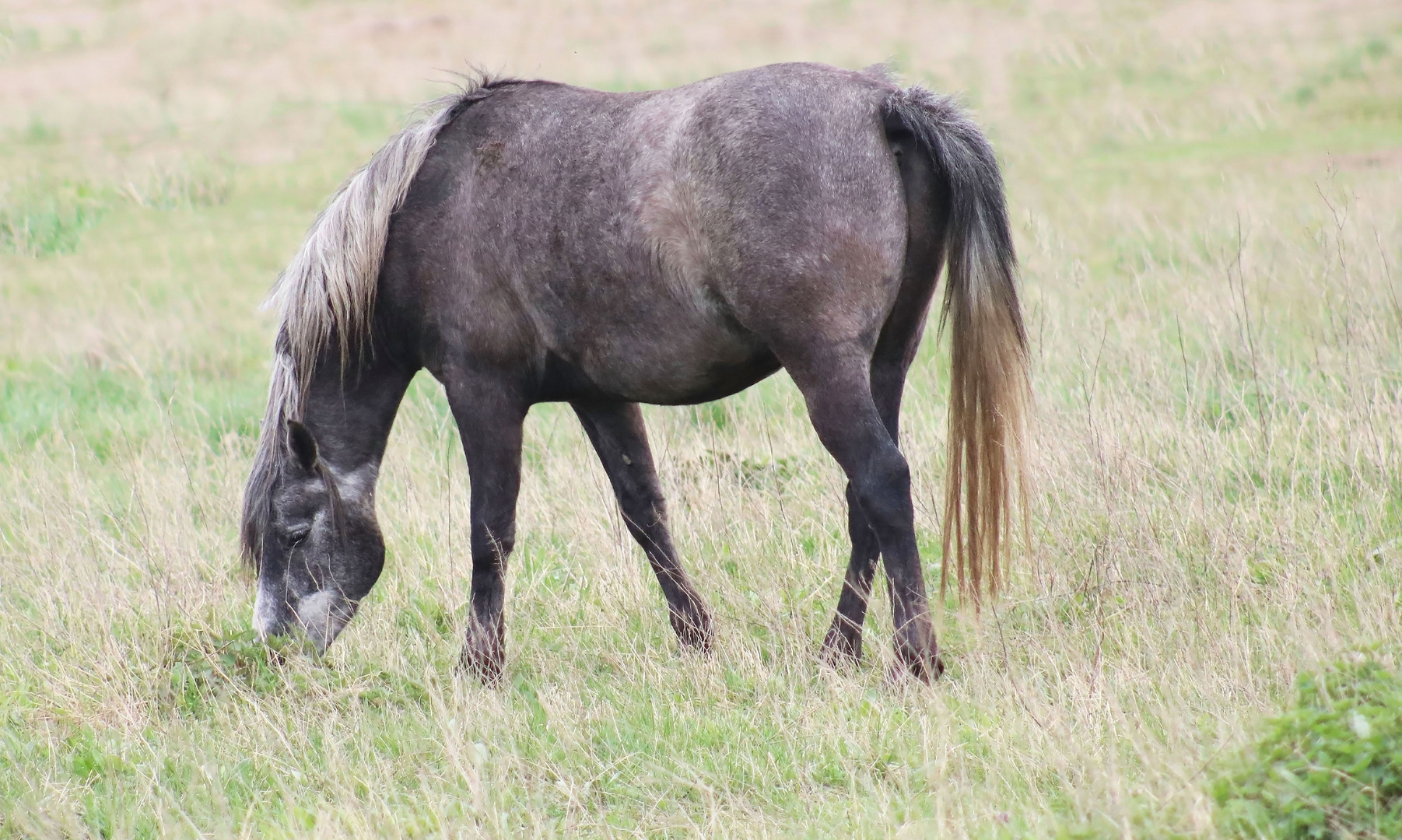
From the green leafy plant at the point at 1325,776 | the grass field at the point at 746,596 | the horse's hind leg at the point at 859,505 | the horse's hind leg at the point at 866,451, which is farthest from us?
the horse's hind leg at the point at 859,505

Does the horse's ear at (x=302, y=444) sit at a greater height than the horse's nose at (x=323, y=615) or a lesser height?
greater

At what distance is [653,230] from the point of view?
380 centimetres

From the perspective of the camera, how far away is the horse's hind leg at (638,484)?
4.57 meters

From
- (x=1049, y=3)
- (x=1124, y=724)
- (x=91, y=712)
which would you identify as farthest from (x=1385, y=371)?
(x=1049, y=3)

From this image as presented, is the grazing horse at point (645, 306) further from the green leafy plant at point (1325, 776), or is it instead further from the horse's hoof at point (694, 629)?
the green leafy plant at point (1325, 776)

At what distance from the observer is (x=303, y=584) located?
454 centimetres

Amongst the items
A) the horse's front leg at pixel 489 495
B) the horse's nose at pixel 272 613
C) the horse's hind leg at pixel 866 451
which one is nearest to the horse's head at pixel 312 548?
the horse's nose at pixel 272 613

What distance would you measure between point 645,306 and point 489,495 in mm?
946

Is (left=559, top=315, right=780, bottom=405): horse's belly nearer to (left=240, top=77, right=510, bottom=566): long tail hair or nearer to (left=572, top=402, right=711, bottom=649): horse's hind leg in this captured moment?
(left=572, top=402, right=711, bottom=649): horse's hind leg

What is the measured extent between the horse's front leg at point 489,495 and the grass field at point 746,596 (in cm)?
17

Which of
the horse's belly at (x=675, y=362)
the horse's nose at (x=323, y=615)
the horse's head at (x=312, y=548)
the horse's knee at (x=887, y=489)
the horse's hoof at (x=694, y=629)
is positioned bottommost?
the horse's hoof at (x=694, y=629)

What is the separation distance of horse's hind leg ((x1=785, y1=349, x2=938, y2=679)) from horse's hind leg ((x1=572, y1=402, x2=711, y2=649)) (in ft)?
3.48

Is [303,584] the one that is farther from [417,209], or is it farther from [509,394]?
[417,209]

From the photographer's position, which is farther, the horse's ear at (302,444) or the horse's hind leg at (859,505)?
the horse's ear at (302,444)
